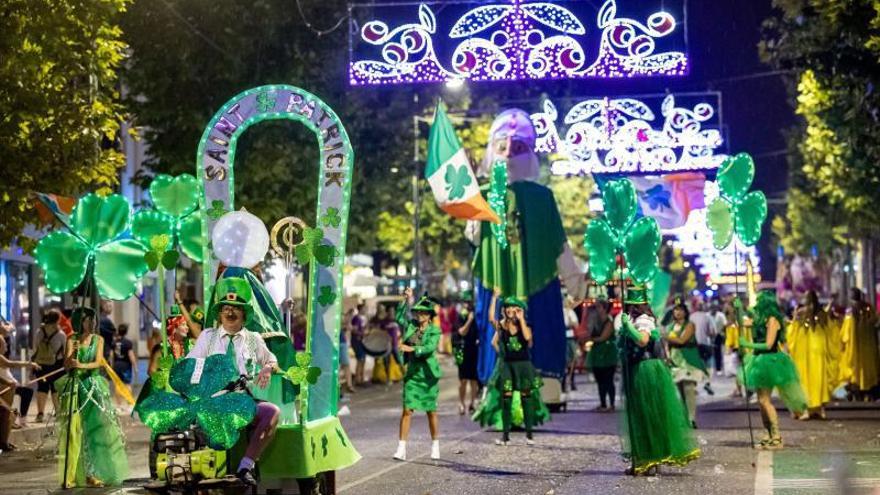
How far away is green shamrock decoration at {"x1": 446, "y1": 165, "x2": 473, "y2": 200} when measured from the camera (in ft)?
58.4

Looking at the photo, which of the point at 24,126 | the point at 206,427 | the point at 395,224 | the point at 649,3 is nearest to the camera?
the point at 206,427

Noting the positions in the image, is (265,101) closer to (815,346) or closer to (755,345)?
(755,345)

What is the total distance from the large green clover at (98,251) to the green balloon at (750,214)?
7096mm

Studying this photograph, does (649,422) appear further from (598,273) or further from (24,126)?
(24,126)

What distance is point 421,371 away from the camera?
57.1 ft

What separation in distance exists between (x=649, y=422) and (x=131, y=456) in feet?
21.7

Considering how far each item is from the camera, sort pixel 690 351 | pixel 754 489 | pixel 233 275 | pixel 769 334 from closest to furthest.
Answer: pixel 233 275 → pixel 754 489 → pixel 769 334 → pixel 690 351

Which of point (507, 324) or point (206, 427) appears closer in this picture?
point (206, 427)

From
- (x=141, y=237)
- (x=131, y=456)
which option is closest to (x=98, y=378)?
(x=141, y=237)

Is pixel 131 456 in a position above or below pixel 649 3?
below

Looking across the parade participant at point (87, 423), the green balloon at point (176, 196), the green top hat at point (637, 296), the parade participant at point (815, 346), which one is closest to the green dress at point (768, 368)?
the green top hat at point (637, 296)

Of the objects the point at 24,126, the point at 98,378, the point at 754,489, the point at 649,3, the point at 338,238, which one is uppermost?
the point at 649,3

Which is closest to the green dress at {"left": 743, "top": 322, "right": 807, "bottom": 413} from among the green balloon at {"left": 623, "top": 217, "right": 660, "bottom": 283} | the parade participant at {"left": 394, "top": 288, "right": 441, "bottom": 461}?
the green balloon at {"left": 623, "top": 217, "right": 660, "bottom": 283}

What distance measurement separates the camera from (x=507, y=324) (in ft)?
62.9
